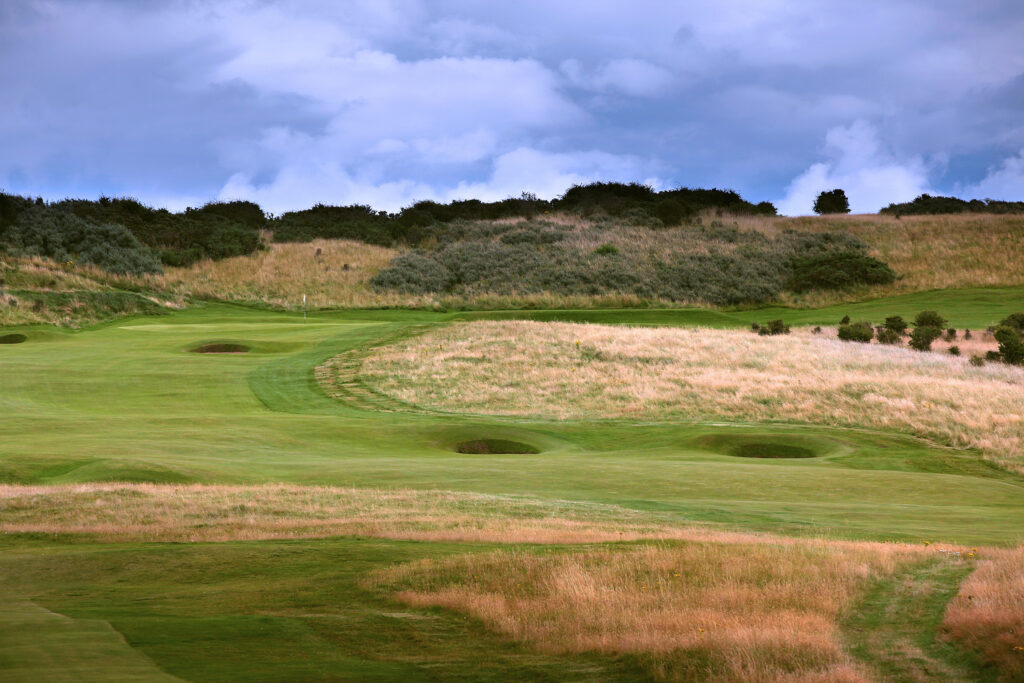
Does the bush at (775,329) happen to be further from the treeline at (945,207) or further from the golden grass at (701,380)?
the treeline at (945,207)

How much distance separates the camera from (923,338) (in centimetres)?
4544

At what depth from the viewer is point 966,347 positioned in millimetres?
45656

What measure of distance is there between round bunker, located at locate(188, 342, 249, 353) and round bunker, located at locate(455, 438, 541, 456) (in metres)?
19.3

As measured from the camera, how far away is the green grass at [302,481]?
26.6 feet

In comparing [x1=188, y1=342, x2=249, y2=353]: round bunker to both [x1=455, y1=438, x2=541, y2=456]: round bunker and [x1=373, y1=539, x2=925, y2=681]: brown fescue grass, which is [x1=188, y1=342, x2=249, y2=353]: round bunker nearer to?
[x1=455, y1=438, x2=541, y2=456]: round bunker

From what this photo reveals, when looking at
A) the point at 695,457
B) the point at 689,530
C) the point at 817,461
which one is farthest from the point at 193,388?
the point at 689,530

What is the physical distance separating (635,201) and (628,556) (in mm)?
91281

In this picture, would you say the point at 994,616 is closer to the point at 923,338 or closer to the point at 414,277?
the point at 923,338

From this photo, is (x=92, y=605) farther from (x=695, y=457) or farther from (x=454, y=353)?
(x=454, y=353)

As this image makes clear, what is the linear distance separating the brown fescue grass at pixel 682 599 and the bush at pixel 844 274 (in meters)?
61.6

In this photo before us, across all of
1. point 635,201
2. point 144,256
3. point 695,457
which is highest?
point 635,201

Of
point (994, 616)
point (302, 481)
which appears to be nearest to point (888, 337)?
point (302, 481)

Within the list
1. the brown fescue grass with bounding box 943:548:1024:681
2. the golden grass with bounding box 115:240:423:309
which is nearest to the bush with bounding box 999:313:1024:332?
the golden grass with bounding box 115:240:423:309

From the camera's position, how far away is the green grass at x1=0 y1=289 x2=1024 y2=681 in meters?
8.11
